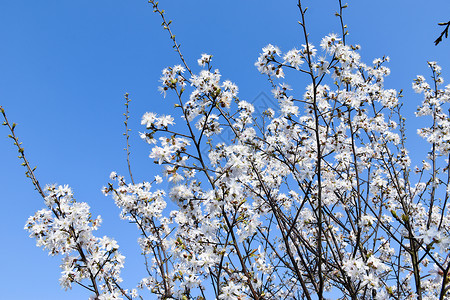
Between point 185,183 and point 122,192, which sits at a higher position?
point 122,192

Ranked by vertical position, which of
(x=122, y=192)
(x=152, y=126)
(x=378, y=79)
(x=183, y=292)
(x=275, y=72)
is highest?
(x=378, y=79)

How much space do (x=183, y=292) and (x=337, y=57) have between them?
148 inches

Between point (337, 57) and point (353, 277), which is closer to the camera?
point (353, 277)

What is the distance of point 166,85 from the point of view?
4105mm

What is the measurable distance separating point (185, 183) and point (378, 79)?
5.83 metres

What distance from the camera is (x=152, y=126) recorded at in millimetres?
3656

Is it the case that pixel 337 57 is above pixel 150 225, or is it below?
above

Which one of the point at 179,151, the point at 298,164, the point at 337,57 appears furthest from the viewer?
the point at 298,164

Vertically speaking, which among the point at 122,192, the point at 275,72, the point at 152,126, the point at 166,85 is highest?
the point at 275,72

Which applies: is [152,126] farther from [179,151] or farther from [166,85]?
[166,85]

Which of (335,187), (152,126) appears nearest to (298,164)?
(335,187)

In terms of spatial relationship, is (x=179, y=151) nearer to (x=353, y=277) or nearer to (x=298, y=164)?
(x=298, y=164)

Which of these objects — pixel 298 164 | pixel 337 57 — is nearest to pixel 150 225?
pixel 298 164

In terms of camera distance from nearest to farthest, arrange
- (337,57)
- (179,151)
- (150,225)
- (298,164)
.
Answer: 1. (179,151)
2. (337,57)
3. (298,164)
4. (150,225)
